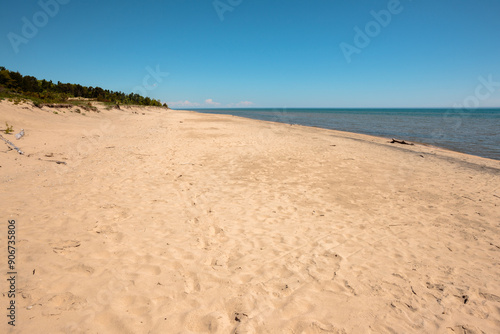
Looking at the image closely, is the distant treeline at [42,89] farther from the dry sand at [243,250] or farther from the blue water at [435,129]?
the blue water at [435,129]

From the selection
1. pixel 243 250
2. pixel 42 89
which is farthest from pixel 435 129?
pixel 42 89

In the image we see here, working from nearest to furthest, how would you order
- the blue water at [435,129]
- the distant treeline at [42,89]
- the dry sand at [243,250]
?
the dry sand at [243,250] → the blue water at [435,129] → the distant treeline at [42,89]

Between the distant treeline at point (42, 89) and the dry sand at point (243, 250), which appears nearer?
the dry sand at point (243, 250)

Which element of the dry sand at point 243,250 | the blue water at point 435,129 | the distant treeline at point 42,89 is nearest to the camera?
the dry sand at point 243,250

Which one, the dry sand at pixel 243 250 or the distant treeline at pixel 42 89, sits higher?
the distant treeline at pixel 42 89

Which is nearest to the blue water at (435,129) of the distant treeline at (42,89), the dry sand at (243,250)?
the dry sand at (243,250)

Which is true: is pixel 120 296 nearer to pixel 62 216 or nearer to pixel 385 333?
pixel 62 216

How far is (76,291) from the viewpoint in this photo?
9.60ft

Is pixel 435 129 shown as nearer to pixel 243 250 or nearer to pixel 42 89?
pixel 243 250

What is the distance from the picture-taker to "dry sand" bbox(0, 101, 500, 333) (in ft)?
9.21

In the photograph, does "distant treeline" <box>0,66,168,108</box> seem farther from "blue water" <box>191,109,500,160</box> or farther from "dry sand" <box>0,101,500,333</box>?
"blue water" <box>191,109,500,160</box>

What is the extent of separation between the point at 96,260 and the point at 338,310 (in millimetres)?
3495

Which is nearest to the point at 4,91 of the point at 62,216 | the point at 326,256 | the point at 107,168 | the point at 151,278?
the point at 107,168

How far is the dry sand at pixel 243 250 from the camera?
110 inches
